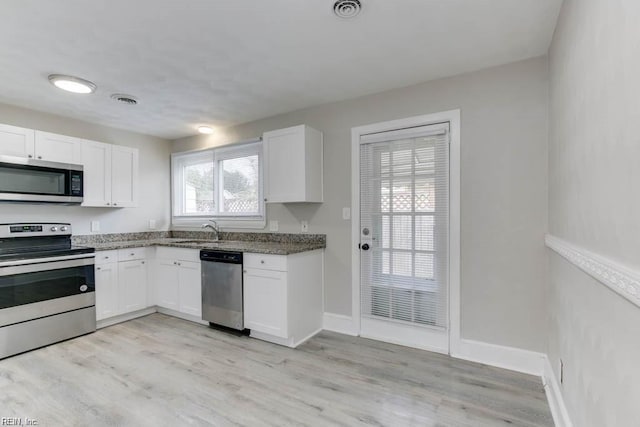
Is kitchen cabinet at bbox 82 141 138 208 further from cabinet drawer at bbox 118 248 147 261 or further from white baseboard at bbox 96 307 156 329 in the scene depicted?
white baseboard at bbox 96 307 156 329

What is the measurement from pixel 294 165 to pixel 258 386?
195 centimetres

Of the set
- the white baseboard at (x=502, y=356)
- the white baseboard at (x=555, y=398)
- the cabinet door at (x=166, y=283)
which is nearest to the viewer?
the white baseboard at (x=555, y=398)

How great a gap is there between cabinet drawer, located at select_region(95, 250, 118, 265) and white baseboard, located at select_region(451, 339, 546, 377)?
3593 millimetres

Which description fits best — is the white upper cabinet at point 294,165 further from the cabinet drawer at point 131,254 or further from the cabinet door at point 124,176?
the cabinet door at point 124,176

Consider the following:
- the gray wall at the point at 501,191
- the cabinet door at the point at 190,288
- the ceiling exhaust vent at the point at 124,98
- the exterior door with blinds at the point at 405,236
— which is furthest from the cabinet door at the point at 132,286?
the gray wall at the point at 501,191

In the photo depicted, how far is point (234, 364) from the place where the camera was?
8.20 feet

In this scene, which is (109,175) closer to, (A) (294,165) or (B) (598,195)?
(A) (294,165)

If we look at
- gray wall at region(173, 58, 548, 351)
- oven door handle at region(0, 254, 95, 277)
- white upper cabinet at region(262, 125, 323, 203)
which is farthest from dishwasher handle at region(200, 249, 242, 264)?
gray wall at region(173, 58, 548, 351)

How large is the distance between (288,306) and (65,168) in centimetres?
271

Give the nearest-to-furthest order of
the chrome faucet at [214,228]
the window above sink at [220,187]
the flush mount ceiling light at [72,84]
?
the flush mount ceiling light at [72,84], the window above sink at [220,187], the chrome faucet at [214,228]

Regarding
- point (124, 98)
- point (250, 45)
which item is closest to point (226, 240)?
point (124, 98)

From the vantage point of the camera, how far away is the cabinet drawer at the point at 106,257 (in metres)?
3.32

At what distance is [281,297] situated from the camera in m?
2.82

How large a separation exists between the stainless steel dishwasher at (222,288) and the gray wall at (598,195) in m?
2.56
